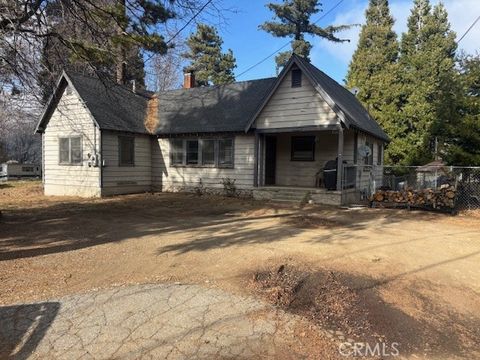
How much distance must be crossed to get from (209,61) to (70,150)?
2893 cm

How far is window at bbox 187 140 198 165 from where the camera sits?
A: 55.6 ft

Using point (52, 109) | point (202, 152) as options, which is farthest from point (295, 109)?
point (52, 109)

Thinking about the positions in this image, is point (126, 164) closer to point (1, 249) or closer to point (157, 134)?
point (157, 134)

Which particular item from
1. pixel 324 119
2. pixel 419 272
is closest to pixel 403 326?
pixel 419 272

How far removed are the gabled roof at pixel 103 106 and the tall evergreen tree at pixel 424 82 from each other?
44.8 ft

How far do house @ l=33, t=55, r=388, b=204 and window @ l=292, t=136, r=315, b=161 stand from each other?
4 centimetres

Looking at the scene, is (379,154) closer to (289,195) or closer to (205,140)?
(289,195)

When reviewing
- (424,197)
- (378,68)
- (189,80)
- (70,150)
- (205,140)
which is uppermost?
(378,68)

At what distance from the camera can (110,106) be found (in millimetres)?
16875

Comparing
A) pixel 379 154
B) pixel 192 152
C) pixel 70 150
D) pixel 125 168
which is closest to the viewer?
pixel 70 150

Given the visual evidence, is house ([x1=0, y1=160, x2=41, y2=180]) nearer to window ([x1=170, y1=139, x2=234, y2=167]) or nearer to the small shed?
window ([x1=170, y1=139, x2=234, y2=167])

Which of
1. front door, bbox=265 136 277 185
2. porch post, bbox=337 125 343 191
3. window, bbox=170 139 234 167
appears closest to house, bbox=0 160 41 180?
window, bbox=170 139 234 167

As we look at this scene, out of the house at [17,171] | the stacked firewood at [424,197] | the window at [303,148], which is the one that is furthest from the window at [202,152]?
the house at [17,171]

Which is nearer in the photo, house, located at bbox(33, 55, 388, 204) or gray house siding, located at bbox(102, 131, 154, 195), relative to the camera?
house, located at bbox(33, 55, 388, 204)
